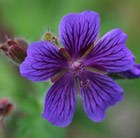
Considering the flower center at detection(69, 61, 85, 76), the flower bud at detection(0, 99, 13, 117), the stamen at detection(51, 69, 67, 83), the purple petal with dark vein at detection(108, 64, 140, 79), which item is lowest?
the purple petal with dark vein at detection(108, 64, 140, 79)

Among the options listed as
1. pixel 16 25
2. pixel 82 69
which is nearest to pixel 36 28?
pixel 16 25

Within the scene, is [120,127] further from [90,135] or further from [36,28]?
[36,28]

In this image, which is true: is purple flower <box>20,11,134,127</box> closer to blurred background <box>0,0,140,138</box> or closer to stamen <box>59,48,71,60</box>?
stamen <box>59,48,71,60</box>

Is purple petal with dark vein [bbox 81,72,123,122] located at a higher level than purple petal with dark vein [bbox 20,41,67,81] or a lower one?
lower

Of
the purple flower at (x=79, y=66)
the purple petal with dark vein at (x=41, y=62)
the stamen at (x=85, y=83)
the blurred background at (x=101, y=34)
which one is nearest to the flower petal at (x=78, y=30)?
the purple flower at (x=79, y=66)

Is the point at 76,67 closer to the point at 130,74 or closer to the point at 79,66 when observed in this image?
the point at 79,66

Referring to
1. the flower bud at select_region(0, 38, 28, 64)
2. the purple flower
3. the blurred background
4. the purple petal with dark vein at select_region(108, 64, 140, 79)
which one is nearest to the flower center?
the purple flower
